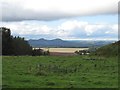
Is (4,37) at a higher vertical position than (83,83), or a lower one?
higher

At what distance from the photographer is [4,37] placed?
7031 cm

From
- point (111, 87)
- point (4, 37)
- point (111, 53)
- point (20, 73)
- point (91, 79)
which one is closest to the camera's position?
point (111, 87)

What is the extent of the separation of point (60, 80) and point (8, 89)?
4911 mm

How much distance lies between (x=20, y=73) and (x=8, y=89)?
7.38m

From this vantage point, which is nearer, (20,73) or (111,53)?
(20,73)

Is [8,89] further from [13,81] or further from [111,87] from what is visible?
[111,87]

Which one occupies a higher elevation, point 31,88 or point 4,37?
point 4,37

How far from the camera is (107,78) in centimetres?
2427

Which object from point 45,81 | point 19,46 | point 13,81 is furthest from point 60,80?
point 19,46

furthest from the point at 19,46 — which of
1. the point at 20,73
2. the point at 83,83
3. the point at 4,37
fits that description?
the point at 83,83

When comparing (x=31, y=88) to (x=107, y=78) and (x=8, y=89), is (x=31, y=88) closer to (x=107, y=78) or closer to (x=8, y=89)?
(x=8, y=89)

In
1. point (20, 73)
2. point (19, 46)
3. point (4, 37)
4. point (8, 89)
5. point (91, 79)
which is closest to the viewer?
point (8, 89)

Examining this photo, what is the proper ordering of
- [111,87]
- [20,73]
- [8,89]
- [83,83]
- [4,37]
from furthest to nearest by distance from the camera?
1. [4,37]
2. [20,73]
3. [83,83]
4. [111,87]
5. [8,89]

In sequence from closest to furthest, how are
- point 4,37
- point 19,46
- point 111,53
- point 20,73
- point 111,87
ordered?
point 111,87, point 20,73, point 111,53, point 4,37, point 19,46
